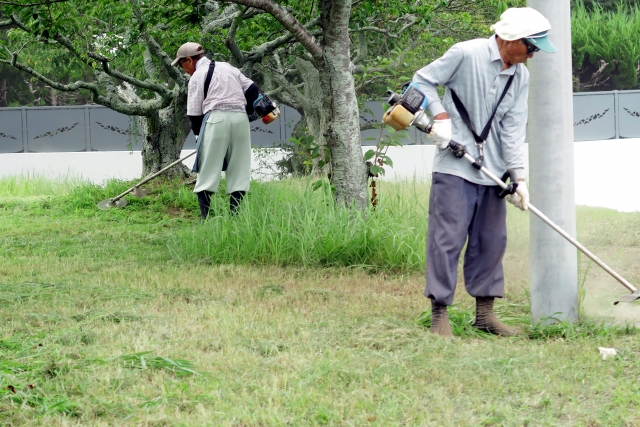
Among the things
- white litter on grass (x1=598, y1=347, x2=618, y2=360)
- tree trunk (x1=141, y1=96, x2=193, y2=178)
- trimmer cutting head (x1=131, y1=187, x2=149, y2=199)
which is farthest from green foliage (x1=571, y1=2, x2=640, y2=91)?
white litter on grass (x1=598, y1=347, x2=618, y2=360)

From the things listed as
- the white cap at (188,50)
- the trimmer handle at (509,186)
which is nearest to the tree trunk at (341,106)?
the white cap at (188,50)

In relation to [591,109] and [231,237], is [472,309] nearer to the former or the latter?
[231,237]

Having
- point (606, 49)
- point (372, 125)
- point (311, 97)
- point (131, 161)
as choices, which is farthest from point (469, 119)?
point (606, 49)

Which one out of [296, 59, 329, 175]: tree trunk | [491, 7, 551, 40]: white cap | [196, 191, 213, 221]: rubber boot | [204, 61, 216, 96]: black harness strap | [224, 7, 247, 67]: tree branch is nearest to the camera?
[491, 7, 551, 40]: white cap

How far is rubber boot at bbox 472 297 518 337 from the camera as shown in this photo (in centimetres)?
474

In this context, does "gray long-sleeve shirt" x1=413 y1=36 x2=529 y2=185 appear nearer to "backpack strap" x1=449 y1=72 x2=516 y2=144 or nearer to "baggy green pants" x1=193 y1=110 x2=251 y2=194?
"backpack strap" x1=449 y1=72 x2=516 y2=144

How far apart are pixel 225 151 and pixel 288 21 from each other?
1483mm

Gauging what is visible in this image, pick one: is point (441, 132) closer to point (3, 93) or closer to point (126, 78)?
point (126, 78)

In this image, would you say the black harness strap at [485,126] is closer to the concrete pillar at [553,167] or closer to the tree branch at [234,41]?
the concrete pillar at [553,167]

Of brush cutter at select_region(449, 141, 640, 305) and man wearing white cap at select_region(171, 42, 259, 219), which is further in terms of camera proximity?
man wearing white cap at select_region(171, 42, 259, 219)

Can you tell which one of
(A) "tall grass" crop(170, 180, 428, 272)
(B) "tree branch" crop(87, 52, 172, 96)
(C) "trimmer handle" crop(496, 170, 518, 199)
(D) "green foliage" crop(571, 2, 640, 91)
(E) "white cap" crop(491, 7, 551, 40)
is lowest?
(A) "tall grass" crop(170, 180, 428, 272)

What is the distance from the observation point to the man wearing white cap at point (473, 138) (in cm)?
447

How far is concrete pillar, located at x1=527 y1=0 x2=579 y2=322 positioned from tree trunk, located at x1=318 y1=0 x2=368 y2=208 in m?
3.02

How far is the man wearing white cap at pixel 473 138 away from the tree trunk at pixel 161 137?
7.86 m
